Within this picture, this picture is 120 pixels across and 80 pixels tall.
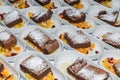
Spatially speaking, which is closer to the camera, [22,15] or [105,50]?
[105,50]

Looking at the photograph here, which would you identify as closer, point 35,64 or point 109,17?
point 35,64

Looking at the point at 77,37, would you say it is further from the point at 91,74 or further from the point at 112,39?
the point at 91,74

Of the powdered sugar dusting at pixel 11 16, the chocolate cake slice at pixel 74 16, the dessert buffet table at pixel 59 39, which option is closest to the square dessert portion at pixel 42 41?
the dessert buffet table at pixel 59 39

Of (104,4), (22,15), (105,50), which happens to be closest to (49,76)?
(105,50)

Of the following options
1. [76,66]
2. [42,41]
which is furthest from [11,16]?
[76,66]

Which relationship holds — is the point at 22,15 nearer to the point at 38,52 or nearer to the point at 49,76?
the point at 38,52

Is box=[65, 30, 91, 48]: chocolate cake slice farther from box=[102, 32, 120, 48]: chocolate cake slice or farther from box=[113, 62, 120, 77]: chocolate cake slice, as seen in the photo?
box=[113, 62, 120, 77]: chocolate cake slice
